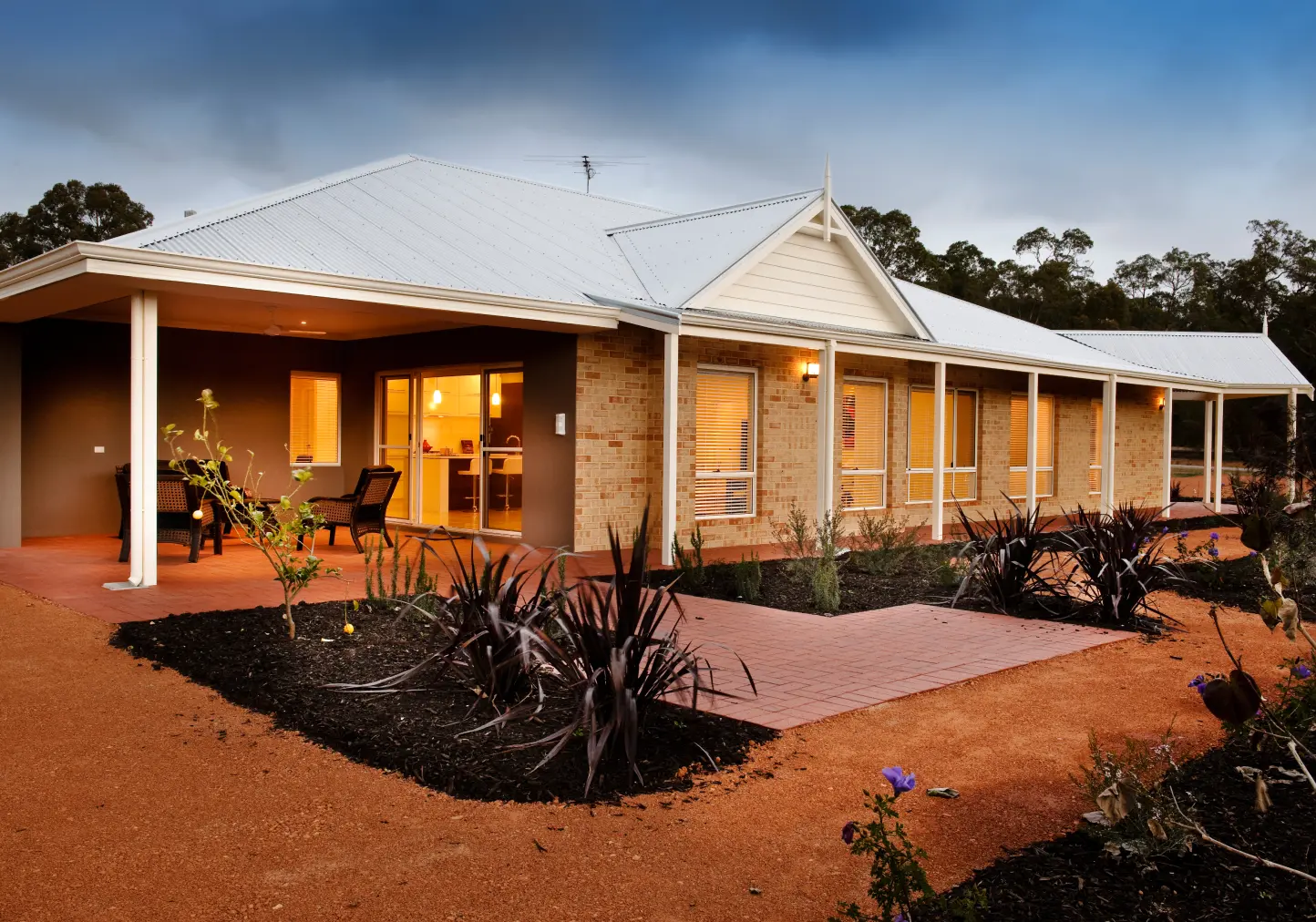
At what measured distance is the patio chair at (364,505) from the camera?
11.2 metres

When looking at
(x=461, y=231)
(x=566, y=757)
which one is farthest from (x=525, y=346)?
(x=566, y=757)

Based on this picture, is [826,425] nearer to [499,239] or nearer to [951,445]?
[499,239]

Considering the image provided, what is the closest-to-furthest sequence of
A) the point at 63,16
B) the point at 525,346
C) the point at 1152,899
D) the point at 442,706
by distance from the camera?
the point at 1152,899 → the point at 442,706 → the point at 525,346 → the point at 63,16

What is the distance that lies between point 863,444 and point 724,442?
286 centimetres

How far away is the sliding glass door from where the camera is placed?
12.6m

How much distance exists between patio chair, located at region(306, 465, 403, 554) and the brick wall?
82.6 inches

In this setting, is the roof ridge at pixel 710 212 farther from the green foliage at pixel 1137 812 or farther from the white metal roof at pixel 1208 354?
the green foliage at pixel 1137 812

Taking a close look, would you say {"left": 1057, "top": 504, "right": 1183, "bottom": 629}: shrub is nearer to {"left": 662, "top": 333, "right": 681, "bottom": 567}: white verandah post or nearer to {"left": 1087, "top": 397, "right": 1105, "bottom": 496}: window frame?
{"left": 662, "top": 333, "right": 681, "bottom": 567}: white verandah post

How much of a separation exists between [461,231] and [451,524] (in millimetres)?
3699

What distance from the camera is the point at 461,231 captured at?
40.7 feet

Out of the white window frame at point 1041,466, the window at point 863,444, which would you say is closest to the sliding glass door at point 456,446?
the window at point 863,444

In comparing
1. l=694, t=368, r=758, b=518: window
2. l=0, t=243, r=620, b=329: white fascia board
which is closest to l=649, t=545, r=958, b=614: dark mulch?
l=694, t=368, r=758, b=518: window

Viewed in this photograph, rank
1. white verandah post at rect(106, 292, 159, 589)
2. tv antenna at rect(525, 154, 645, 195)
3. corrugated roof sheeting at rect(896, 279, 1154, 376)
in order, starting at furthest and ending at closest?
tv antenna at rect(525, 154, 645, 195), corrugated roof sheeting at rect(896, 279, 1154, 376), white verandah post at rect(106, 292, 159, 589)

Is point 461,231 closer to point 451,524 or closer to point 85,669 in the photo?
point 451,524
